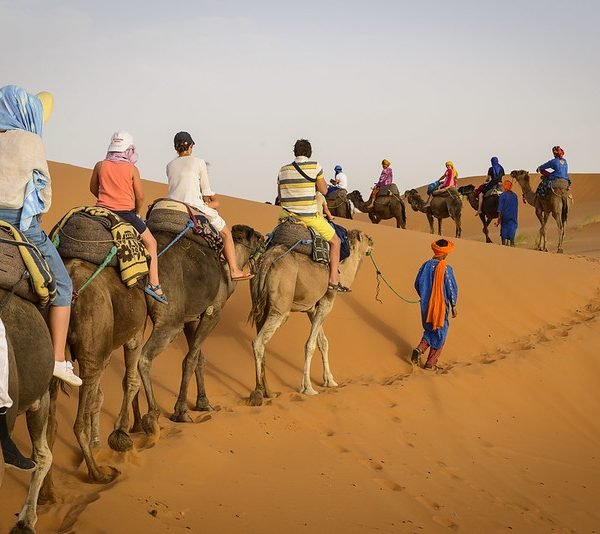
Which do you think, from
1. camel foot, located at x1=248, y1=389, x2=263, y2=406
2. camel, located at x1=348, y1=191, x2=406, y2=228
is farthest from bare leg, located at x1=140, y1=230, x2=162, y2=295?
camel, located at x1=348, y1=191, x2=406, y2=228

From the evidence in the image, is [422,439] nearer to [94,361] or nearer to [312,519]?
[312,519]

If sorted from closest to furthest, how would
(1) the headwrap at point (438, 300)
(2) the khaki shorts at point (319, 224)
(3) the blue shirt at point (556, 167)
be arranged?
(2) the khaki shorts at point (319, 224) < (1) the headwrap at point (438, 300) < (3) the blue shirt at point (556, 167)

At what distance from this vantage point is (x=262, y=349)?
10.1m

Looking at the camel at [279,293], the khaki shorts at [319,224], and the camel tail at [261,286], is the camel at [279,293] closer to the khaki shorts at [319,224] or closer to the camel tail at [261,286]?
the camel tail at [261,286]

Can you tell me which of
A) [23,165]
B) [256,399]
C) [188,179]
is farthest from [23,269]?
[256,399]

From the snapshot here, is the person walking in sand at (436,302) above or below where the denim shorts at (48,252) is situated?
below

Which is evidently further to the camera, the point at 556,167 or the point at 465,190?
the point at 465,190

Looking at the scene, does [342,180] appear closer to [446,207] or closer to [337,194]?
[337,194]

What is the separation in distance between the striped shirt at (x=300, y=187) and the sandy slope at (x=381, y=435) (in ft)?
7.58

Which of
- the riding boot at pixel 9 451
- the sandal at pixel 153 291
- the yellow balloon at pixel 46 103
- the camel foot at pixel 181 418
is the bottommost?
the camel foot at pixel 181 418

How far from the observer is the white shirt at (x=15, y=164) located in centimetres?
528

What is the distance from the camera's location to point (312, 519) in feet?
21.6

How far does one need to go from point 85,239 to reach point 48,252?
123 cm

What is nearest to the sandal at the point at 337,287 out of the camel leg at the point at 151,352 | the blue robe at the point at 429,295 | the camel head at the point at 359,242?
the camel head at the point at 359,242
